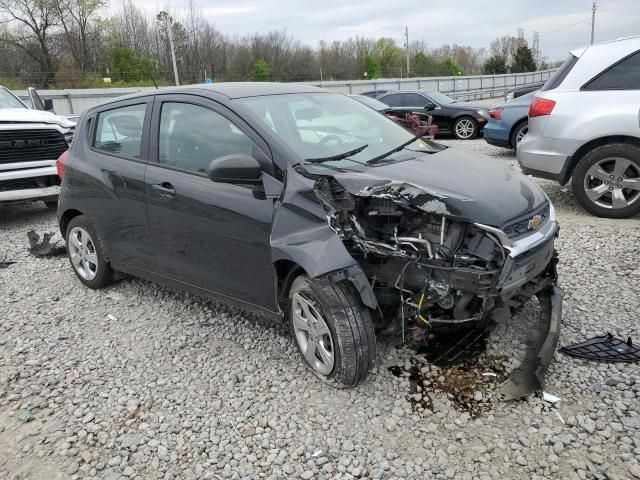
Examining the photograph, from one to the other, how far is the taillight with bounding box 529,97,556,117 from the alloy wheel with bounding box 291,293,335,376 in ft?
14.2

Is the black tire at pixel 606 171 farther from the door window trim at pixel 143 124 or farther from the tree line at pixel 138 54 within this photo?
the tree line at pixel 138 54

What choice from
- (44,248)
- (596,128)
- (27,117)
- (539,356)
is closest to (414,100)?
(596,128)

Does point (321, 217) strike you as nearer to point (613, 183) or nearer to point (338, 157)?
point (338, 157)

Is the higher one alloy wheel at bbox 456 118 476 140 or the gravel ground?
alloy wheel at bbox 456 118 476 140

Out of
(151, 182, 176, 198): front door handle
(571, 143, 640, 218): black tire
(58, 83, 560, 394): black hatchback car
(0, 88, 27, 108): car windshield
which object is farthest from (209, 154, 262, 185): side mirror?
(0, 88, 27, 108): car windshield


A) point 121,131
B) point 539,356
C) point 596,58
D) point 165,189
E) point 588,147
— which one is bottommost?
point 539,356

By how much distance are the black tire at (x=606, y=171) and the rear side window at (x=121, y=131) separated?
4.72m

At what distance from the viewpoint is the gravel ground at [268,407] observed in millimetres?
2619

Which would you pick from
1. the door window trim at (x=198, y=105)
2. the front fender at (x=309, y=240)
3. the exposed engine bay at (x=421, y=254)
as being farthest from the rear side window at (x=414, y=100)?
the front fender at (x=309, y=240)

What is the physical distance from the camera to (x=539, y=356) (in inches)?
122

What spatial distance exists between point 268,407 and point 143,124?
2371mm

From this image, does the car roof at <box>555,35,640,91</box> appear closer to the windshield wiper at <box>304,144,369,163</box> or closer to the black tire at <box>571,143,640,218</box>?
the black tire at <box>571,143,640,218</box>

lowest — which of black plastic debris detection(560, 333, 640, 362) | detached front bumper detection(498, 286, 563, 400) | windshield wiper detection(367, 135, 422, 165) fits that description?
black plastic debris detection(560, 333, 640, 362)

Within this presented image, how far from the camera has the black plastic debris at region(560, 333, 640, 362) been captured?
10.7 ft
